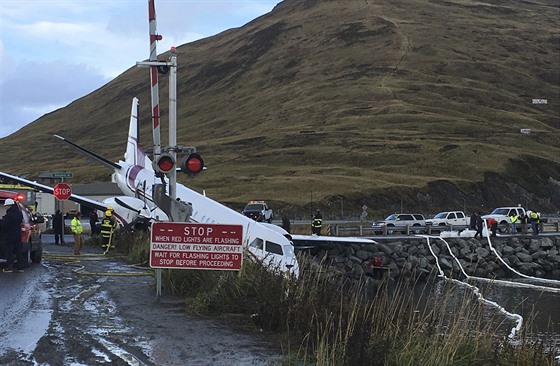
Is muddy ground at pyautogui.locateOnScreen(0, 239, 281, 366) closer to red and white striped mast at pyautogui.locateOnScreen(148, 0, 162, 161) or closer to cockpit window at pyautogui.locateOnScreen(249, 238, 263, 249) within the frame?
red and white striped mast at pyautogui.locateOnScreen(148, 0, 162, 161)

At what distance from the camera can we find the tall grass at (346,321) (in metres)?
8.02

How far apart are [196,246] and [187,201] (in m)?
12.2

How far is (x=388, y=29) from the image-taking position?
160m

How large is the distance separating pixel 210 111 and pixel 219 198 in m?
83.5

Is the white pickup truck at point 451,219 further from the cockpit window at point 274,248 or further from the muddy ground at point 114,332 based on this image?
the muddy ground at point 114,332

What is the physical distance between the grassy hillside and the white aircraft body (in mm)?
32495

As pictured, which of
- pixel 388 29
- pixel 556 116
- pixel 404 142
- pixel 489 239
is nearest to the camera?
pixel 489 239

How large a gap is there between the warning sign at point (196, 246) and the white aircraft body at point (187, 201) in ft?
3.08

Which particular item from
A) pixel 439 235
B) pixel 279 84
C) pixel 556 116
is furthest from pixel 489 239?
pixel 279 84

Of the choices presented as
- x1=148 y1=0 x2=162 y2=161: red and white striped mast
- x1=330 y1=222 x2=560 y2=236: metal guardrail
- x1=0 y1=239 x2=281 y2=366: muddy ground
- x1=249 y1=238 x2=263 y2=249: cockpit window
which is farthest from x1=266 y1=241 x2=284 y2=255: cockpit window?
x1=330 y1=222 x2=560 y2=236: metal guardrail

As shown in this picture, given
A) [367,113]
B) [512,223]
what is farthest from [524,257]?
[367,113]

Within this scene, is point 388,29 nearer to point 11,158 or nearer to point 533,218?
point 11,158

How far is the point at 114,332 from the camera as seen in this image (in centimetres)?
1043

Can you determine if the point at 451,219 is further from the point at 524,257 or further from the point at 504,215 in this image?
the point at 524,257
